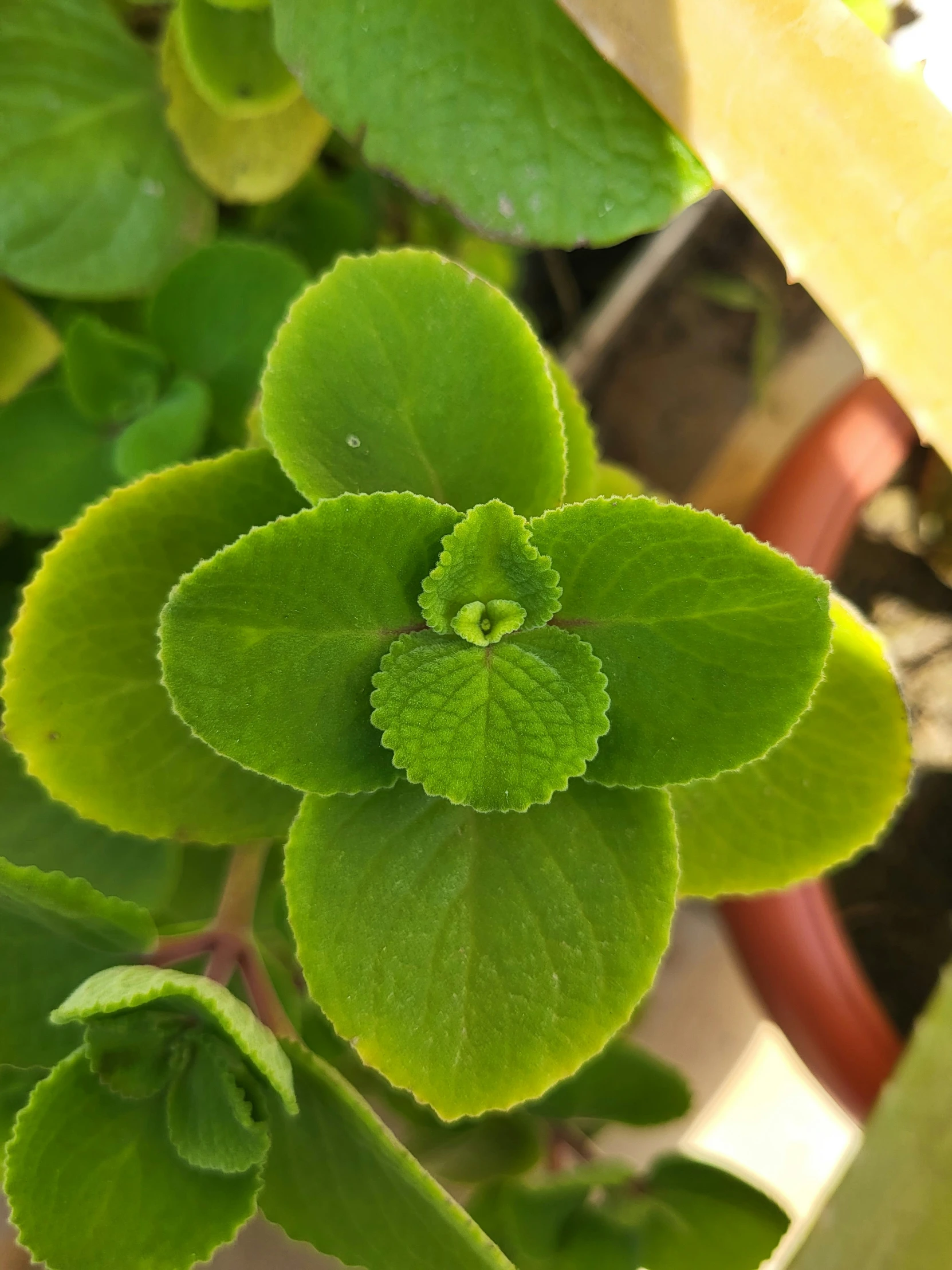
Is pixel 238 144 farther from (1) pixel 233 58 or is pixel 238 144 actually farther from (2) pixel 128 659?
(2) pixel 128 659

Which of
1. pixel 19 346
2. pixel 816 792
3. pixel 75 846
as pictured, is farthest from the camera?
pixel 19 346

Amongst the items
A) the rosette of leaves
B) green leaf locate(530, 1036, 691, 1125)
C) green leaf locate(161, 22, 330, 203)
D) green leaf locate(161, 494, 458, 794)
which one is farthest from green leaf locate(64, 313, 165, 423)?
green leaf locate(530, 1036, 691, 1125)

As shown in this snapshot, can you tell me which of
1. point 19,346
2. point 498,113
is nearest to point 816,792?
point 498,113

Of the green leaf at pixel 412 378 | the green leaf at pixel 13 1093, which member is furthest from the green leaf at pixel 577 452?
the green leaf at pixel 13 1093

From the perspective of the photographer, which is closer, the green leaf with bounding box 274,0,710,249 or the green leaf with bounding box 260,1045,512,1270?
the green leaf with bounding box 260,1045,512,1270

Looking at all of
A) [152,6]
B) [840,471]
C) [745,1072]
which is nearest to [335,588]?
[840,471]

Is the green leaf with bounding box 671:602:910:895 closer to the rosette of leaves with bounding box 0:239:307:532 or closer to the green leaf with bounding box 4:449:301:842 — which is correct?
the green leaf with bounding box 4:449:301:842
